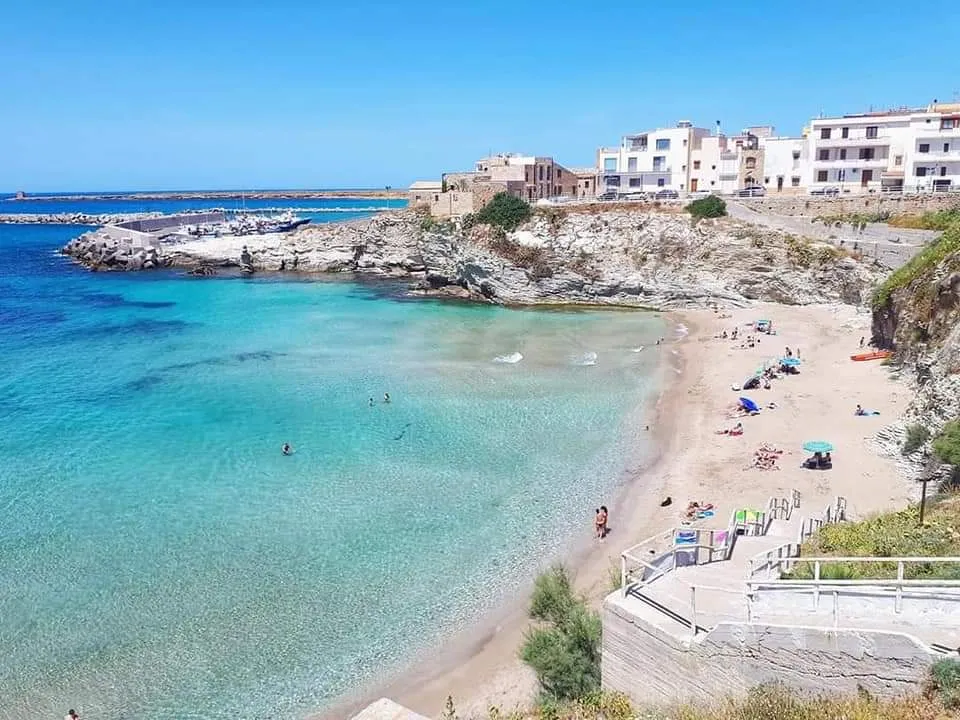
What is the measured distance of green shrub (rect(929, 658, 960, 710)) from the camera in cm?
742

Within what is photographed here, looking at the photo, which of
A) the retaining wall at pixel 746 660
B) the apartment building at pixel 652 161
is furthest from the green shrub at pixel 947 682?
the apartment building at pixel 652 161

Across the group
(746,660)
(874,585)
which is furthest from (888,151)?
(746,660)

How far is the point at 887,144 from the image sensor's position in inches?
2114

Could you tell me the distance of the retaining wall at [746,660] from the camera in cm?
809

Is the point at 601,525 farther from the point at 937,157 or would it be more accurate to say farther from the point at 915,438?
the point at 937,157

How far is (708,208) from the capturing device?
53.2 metres

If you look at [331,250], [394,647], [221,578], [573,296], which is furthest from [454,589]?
[331,250]

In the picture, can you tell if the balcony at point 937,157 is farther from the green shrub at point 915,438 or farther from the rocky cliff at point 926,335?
the green shrub at point 915,438

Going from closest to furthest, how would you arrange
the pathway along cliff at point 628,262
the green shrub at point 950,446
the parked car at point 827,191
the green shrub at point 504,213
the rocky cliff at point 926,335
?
the green shrub at point 950,446
the rocky cliff at point 926,335
the pathway along cliff at point 628,262
the parked car at point 827,191
the green shrub at point 504,213

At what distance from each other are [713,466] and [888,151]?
42975 mm

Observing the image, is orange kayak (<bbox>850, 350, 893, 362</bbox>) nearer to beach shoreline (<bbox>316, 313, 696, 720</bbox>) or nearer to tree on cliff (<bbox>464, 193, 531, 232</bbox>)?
beach shoreline (<bbox>316, 313, 696, 720</bbox>)

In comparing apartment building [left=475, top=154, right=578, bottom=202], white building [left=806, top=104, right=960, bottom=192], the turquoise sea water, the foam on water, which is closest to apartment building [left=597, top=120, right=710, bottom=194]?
apartment building [left=475, top=154, right=578, bottom=202]

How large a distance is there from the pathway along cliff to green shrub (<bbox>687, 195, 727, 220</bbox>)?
0.71 m

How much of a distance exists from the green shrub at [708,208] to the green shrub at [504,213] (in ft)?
42.9
